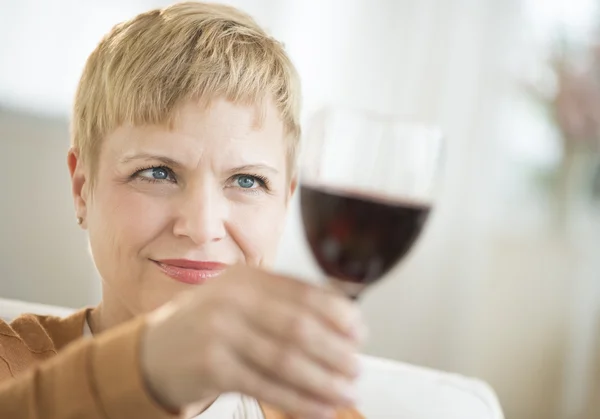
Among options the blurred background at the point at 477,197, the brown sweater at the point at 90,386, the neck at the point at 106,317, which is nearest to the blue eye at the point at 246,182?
the neck at the point at 106,317

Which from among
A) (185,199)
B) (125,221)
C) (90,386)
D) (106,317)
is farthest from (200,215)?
(90,386)

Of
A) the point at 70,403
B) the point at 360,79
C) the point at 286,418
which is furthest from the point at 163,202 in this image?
the point at 360,79

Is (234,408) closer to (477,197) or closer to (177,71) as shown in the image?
(177,71)

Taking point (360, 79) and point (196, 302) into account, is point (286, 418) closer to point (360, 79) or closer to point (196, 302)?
point (196, 302)

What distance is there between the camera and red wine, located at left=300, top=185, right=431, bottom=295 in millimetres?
682

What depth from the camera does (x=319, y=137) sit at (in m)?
0.73

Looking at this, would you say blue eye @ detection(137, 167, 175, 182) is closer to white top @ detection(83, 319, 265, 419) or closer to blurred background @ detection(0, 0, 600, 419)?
white top @ detection(83, 319, 265, 419)

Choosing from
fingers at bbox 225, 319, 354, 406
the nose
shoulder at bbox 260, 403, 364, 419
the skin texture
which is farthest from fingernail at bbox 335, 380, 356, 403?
shoulder at bbox 260, 403, 364, 419

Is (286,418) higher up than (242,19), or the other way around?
(242,19)

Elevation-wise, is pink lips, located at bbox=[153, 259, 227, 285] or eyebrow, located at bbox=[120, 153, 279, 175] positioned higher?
eyebrow, located at bbox=[120, 153, 279, 175]

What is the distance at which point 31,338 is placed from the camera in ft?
4.20

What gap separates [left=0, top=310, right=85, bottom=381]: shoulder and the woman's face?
103 millimetres

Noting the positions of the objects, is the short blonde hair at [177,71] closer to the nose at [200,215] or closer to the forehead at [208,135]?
the forehead at [208,135]

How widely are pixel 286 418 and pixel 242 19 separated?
68 cm
